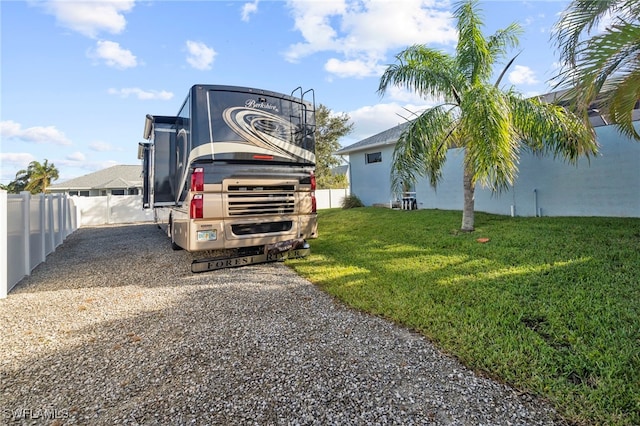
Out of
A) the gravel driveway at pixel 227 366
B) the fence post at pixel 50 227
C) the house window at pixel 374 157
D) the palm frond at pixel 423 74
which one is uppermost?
the palm frond at pixel 423 74

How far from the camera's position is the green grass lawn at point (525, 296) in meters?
2.50

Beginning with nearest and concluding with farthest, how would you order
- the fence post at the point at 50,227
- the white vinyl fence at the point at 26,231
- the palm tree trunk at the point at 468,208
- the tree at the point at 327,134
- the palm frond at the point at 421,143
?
the white vinyl fence at the point at 26,231, the palm frond at the point at 421,143, the palm tree trunk at the point at 468,208, the fence post at the point at 50,227, the tree at the point at 327,134

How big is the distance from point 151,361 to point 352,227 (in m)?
8.16

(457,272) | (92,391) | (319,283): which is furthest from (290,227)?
(92,391)

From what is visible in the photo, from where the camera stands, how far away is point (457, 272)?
17.5 ft

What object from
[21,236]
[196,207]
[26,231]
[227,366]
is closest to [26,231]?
[26,231]

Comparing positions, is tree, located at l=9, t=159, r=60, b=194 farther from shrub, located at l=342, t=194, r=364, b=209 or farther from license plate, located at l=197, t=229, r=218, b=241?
license plate, located at l=197, t=229, r=218, b=241

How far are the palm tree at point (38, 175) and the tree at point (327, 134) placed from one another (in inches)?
1074

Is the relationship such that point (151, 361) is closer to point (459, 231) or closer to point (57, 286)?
point (57, 286)

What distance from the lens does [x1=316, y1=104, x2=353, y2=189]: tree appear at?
2525cm

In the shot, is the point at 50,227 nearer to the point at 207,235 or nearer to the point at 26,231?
the point at 26,231

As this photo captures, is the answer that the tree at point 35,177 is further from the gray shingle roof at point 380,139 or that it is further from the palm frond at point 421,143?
the palm frond at point 421,143

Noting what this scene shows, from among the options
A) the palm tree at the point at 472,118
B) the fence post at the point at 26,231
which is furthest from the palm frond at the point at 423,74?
the fence post at the point at 26,231

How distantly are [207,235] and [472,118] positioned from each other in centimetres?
540
